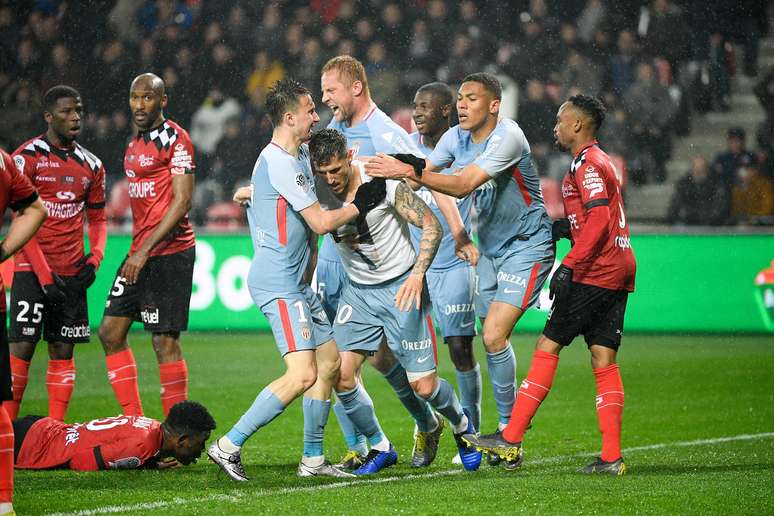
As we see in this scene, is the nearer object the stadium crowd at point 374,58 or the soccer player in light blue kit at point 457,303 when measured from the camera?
the soccer player in light blue kit at point 457,303

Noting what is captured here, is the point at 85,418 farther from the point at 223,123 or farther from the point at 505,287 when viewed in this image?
the point at 223,123

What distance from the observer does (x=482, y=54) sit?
17078mm

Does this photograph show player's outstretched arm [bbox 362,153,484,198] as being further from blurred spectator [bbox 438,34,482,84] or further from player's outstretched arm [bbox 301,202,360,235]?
blurred spectator [bbox 438,34,482,84]

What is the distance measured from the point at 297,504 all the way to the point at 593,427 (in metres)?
3.47

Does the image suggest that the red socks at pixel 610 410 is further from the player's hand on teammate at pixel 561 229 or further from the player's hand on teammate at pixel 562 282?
Result: the player's hand on teammate at pixel 561 229

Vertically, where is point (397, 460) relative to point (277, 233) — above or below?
below

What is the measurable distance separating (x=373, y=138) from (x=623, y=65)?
10.5 m

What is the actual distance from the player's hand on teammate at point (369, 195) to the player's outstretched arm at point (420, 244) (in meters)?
0.13

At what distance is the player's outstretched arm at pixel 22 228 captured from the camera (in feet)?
16.1

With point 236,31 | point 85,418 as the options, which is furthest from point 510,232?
point 236,31

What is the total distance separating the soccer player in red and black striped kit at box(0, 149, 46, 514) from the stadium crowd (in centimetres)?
1084

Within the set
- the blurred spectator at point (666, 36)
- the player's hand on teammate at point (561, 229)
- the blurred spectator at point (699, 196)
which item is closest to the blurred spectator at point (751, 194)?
the blurred spectator at point (699, 196)

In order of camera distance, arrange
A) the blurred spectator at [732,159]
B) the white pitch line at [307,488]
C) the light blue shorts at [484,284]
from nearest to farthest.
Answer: the white pitch line at [307,488], the light blue shorts at [484,284], the blurred spectator at [732,159]

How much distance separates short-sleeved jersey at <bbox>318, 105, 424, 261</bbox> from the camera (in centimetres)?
697
